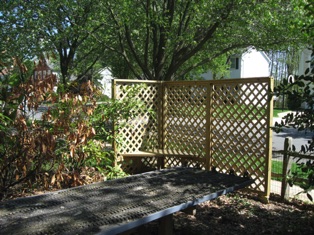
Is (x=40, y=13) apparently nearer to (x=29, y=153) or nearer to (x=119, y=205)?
(x=29, y=153)

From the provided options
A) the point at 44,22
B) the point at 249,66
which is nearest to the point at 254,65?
the point at 249,66

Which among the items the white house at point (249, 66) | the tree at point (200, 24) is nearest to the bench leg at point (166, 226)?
the tree at point (200, 24)

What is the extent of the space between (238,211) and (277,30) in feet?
15.0

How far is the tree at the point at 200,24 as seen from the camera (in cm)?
697

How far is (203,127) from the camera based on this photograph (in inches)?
235

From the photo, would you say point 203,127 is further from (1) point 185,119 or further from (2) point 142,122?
(2) point 142,122

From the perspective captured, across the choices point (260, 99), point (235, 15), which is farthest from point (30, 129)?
point (235, 15)

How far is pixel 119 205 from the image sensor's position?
2.79 meters

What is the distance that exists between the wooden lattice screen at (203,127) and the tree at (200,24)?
4.77 ft

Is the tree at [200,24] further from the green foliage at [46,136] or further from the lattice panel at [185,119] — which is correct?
the green foliage at [46,136]

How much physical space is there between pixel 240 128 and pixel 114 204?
3288 millimetres

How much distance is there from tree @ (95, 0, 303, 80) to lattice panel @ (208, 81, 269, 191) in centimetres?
198

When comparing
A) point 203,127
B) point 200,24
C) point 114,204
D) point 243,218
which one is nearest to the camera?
point 114,204

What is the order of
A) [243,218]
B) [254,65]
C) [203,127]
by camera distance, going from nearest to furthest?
[243,218] < [203,127] < [254,65]
